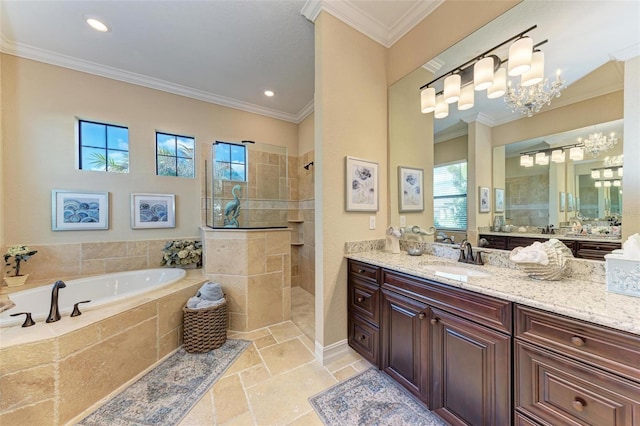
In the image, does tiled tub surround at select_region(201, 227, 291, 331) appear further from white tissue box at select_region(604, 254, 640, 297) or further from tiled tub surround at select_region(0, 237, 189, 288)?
white tissue box at select_region(604, 254, 640, 297)

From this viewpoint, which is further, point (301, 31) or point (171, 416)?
point (301, 31)

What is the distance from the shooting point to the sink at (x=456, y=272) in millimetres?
1281

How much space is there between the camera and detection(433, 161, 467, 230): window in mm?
1822

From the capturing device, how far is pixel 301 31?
2139 millimetres

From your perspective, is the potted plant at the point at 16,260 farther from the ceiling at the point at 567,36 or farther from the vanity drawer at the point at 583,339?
the ceiling at the point at 567,36

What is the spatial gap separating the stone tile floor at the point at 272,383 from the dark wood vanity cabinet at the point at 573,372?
1.12 m

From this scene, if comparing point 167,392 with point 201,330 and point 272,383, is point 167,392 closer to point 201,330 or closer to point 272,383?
point 201,330

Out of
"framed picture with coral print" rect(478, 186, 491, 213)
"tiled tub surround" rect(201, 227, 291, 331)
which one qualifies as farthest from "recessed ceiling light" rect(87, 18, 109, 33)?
"framed picture with coral print" rect(478, 186, 491, 213)

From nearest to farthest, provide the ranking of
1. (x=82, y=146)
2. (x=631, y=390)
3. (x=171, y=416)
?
1. (x=631, y=390)
2. (x=171, y=416)
3. (x=82, y=146)

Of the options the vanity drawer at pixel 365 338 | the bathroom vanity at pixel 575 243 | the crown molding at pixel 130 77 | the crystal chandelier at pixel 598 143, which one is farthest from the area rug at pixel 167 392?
the crown molding at pixel 130 77

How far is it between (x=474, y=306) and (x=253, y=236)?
2048 mm

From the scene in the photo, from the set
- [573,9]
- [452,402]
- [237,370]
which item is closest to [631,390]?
[452,402]

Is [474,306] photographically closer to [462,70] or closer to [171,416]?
[462,70]

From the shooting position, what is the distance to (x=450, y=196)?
6.26ft
